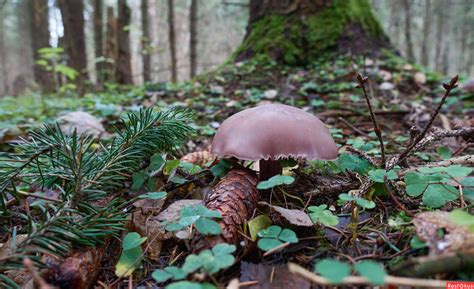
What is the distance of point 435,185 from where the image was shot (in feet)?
4.50

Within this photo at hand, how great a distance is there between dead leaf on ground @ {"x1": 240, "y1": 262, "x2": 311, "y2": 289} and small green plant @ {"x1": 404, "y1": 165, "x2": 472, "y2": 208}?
643 millimetres

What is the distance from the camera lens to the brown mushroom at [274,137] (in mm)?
1388

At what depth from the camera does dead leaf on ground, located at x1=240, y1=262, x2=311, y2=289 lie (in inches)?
42.1

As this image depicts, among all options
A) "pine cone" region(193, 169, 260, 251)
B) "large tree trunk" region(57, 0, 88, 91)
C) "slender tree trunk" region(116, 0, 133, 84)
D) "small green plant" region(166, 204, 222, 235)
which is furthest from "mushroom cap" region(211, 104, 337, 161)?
"large tree trunk" region(57, 0, 88, 91)

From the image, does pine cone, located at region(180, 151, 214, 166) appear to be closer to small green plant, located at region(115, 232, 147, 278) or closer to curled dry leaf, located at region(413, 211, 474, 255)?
small green plant, located at region(115, 232, 147, 278)

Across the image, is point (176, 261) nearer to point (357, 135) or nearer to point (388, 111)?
point (357, 135)

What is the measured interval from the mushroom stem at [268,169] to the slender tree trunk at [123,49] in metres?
7.05

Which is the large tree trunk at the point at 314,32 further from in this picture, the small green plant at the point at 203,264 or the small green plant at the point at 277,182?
the small green plant at the point at 203,264

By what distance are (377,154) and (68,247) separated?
5.88 ft

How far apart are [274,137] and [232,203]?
33 cm

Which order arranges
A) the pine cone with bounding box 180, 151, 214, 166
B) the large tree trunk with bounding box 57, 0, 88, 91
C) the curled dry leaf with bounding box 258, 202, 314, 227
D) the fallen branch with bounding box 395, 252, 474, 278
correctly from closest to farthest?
the fallen branch with bounding box 395, 252, 474, 278 → the curled dry leaf with bounding box 258, 202, 314, 227 → the pine cone with bounding box 180, 151, 214, 166 → the large tree trunk with bounding box 57, 0, 88, 91

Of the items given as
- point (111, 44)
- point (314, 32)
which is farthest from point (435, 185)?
point (111, 44)

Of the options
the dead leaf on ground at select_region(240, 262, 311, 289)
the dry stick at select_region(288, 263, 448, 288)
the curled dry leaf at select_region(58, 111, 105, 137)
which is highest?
the curled dry leaf at select_region(58, 111, 105, 137)

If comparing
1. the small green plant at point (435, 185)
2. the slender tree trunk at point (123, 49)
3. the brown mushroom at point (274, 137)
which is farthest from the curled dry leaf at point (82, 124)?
the slender tree trunk at point (123, 49)
